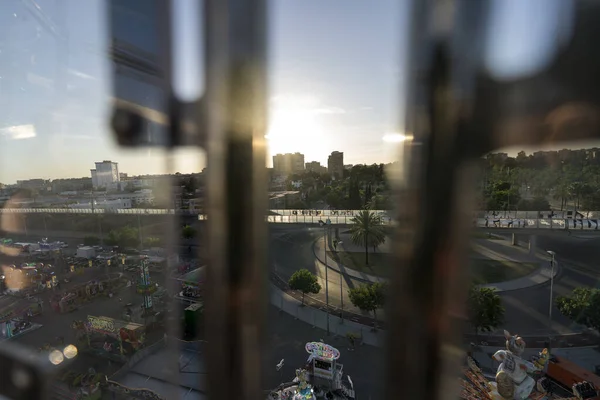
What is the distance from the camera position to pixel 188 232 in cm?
109

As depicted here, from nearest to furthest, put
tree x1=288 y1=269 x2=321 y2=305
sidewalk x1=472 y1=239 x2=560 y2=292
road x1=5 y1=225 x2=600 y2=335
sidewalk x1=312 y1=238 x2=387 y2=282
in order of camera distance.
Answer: road x1=5 y1=225 x2=600 y2=335 < tree x1=288 y1=269 x2=321 y2=305 < sidewalk x1=472 y1=239 x2=560 y2=292 < sidewalk x1=312 y1=238 x2=387 y2=282

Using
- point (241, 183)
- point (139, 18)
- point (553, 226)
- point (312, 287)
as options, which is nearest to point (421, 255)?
point (241, 183)

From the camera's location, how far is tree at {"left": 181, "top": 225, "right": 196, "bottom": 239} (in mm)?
1027

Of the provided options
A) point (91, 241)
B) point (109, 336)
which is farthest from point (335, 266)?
point (91, 241)

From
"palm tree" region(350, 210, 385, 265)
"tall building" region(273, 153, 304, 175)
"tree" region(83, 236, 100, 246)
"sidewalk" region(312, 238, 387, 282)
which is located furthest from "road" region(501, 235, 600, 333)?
"tree" region(83, 236, 100, 246)

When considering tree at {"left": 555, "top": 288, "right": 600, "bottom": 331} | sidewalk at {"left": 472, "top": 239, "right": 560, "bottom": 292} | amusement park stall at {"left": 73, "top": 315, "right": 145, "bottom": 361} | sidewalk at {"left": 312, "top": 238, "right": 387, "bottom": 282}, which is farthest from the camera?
sidewalk at {"left": 312, "top": 238, "right": 387, "bottom": 282}

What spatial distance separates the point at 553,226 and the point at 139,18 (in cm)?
1389

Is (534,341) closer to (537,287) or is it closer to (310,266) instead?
(537,287)

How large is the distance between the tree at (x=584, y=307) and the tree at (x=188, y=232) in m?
8.29

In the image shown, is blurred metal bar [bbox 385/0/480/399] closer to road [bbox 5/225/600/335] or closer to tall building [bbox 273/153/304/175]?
tall building [bbox 273/153/304/175]

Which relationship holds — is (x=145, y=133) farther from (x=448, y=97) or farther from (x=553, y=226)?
(x=553, y=226)

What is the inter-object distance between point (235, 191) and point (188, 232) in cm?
35

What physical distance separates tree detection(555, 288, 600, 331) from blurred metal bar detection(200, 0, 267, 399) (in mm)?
8220

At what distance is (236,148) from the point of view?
0.83 meters
